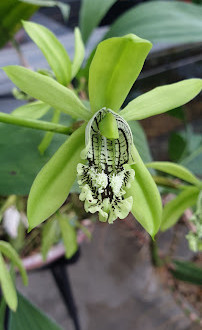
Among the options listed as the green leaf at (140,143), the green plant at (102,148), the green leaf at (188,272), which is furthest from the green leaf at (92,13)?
the green leaf at (188,272)

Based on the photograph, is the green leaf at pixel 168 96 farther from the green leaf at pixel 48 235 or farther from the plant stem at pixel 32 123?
the green leaf at pixel 48 235

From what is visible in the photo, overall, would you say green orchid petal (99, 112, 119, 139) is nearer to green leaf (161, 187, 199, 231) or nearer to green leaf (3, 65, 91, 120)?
green leaf (3, 65, 91, 120)

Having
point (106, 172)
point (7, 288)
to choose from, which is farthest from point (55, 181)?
point (7, 288)

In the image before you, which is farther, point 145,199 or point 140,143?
point 140,143

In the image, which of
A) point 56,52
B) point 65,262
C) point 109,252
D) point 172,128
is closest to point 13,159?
point 56,52

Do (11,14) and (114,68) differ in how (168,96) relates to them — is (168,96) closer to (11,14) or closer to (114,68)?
(114,68)

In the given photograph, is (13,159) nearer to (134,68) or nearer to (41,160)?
(41,160)
